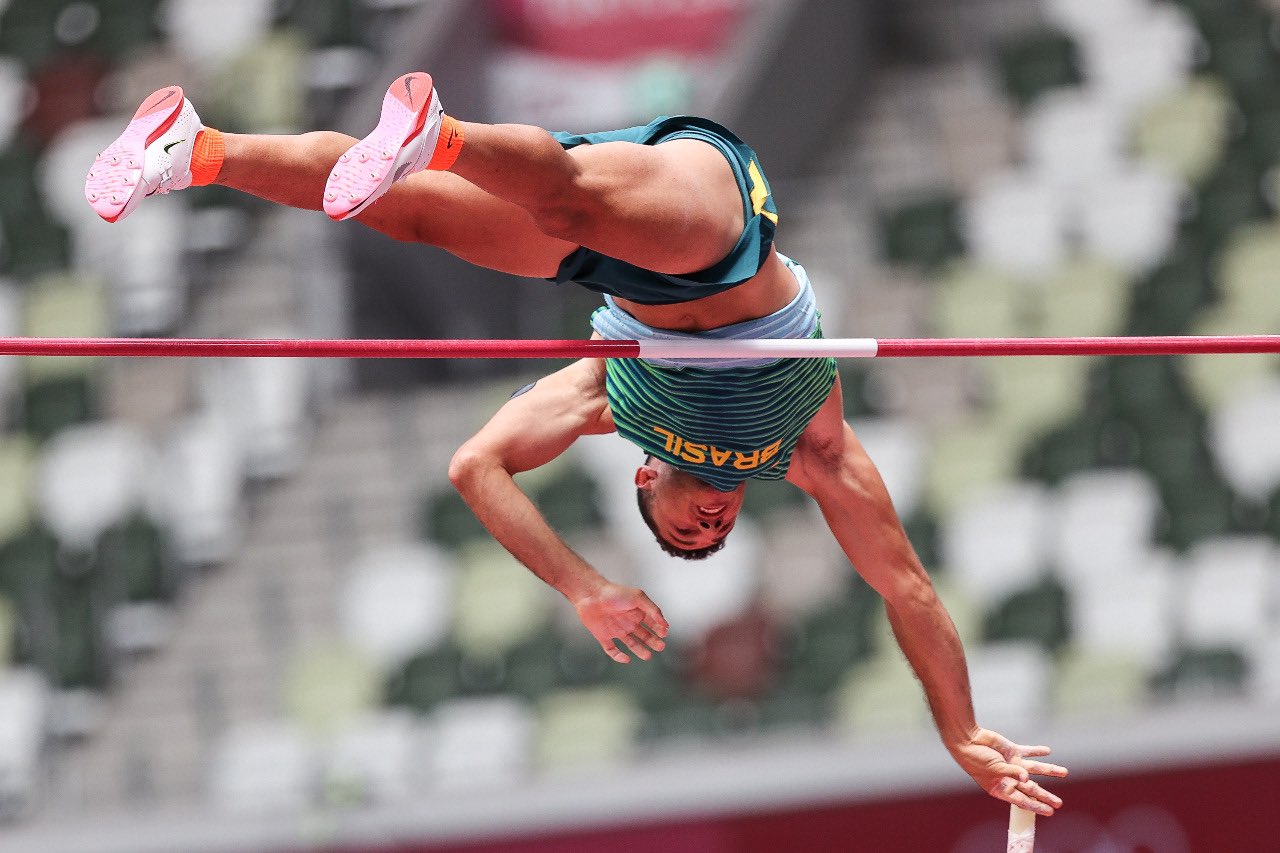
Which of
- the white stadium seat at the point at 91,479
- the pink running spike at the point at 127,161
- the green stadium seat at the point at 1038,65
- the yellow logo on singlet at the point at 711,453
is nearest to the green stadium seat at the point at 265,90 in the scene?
the white stadium seat at the point at 91,479

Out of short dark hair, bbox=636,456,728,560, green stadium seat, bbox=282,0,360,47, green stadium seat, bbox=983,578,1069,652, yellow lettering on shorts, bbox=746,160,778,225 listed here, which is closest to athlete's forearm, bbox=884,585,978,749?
short dark hair, bbox=636,456,728,560

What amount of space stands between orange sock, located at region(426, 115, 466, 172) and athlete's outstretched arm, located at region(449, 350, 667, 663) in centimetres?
81

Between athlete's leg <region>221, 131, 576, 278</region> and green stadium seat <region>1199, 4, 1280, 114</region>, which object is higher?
green stadium seat <region>1199, 4, 1280, 114</region>

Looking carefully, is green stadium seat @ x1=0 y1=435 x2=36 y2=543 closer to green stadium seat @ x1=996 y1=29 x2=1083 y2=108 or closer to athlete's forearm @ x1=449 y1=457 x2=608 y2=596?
green stadium seat @ x1=996 y1=29 x2=1083 y2=108

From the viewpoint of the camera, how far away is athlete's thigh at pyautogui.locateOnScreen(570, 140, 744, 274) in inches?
155

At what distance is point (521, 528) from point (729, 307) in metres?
0.64

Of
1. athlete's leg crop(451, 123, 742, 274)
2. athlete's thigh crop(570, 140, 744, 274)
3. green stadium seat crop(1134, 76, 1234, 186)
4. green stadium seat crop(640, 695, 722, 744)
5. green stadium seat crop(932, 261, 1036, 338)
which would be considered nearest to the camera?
athlete's leg crop(451, 123, 742, 274)

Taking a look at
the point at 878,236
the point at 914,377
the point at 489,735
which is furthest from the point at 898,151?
the point at 489,735

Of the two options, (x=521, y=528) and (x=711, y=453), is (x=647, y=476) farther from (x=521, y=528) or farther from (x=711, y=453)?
(x=521, y=528)

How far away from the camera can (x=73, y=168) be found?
386 inches

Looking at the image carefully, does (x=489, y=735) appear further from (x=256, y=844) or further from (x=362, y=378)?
(x=362, y=378)

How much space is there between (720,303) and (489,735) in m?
3.81

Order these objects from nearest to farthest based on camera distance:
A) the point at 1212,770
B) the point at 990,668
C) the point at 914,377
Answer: the point at 1212,770 < the point at 990,668 < the point at 914,377

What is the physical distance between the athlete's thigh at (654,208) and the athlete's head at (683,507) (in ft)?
1.82
